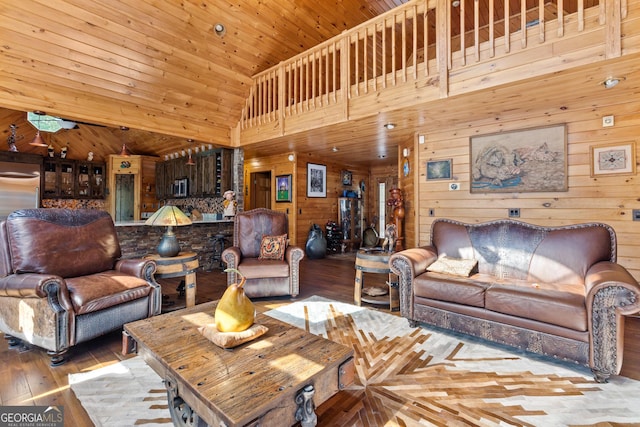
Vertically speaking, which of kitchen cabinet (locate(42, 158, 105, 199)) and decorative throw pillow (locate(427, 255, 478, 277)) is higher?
kitchen cabinet (locate(42, 158, 105, 199))

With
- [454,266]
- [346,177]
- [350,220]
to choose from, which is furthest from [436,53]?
A: [350,220]

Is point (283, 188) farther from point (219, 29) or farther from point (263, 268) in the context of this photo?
point (263, 268)

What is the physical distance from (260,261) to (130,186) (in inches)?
253

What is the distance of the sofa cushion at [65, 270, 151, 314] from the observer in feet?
A: 7.43

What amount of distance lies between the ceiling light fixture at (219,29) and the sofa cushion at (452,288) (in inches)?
169

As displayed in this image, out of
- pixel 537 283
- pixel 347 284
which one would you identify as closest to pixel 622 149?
pixel 537 283

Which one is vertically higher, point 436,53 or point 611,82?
point 436,53

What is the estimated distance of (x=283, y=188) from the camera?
6.91 metres

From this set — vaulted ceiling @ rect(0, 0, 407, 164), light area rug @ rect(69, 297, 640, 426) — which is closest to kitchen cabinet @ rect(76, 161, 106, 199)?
vaulted ceiling @ rect(0, 0, 407, 164)

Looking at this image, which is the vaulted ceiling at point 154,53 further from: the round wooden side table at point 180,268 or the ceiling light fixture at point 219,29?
the round wooden side table at point 180,268

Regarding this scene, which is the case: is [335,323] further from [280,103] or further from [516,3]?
[516,3]

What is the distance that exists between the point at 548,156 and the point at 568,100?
65cm

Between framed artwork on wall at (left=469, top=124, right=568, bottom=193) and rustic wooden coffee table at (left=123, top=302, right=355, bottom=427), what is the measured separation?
11.6 ft

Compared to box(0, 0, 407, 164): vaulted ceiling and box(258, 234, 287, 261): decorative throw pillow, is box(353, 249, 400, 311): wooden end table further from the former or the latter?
box(0, 0, 407, 164): vaulted ceiling
